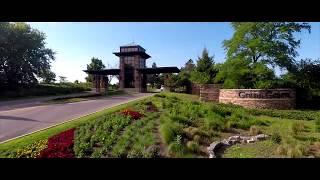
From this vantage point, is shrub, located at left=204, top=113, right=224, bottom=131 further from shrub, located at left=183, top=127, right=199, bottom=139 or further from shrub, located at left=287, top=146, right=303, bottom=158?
shrub, located at left=287, top=146, right=303, bottom=158

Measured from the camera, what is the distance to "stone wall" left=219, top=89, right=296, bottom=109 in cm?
1788

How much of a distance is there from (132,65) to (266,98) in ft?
60.8

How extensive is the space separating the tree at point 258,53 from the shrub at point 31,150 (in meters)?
14.3

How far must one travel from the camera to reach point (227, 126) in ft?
35.2

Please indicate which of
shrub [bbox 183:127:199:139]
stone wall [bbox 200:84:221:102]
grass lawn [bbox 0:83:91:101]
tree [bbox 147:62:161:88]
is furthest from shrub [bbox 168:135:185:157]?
tree [bbox 147:62:161:88]

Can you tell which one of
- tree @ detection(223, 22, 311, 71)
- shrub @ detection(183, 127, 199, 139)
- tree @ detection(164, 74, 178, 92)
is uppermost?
tree @ detection(223, 22, 311, 71)

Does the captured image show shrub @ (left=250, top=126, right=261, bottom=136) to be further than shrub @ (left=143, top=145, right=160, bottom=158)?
Yes

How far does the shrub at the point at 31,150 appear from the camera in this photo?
7.25m

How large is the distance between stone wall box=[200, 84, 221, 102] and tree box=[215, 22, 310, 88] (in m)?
0.76

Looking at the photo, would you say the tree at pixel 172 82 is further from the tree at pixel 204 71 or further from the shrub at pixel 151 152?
the shrub at pixel 151 152

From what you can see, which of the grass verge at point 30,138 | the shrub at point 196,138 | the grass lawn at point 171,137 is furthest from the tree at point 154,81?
the shrub at point 196,138
